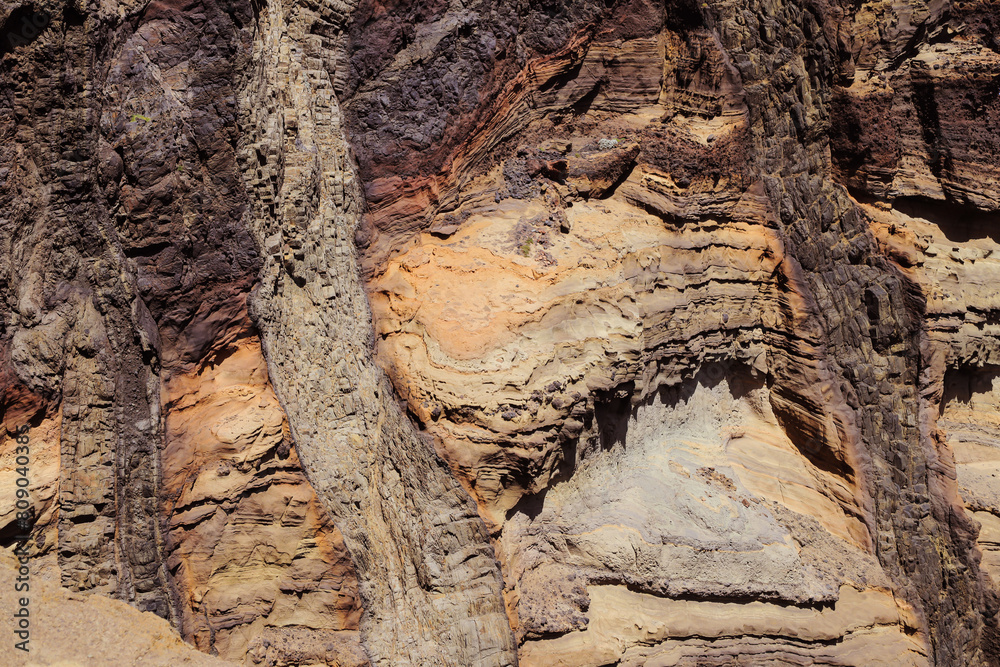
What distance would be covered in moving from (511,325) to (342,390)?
208 centimetres

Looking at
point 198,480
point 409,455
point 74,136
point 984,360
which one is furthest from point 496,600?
point 984,360

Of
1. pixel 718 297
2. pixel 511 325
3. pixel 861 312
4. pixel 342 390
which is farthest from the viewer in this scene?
pixel 861 312

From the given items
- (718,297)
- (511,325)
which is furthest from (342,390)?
(718,297)

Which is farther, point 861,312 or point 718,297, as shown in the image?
point 861,312

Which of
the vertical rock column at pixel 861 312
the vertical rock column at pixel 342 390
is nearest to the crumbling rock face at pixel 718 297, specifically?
the vertical rock column at pixel 861 312

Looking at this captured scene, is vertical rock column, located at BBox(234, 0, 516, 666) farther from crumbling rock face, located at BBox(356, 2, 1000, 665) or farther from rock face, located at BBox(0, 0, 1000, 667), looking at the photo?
crumbling rock face, located at BBox(356, 2, 1000, 665)

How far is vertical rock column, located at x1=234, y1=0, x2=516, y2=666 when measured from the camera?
6.27m

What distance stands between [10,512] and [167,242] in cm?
237

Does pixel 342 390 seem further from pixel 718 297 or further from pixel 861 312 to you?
pixel 861 312

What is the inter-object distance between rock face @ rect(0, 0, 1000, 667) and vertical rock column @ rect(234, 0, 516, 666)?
4 centimetres

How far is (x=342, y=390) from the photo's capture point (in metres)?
7.22

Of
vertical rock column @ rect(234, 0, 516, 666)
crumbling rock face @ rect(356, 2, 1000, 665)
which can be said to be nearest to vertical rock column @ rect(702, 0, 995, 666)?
crumbling rock face @ rect(356, 2, 1000, 665)

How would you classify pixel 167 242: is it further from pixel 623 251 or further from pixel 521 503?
pixel 623 251

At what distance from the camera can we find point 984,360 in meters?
8.84
